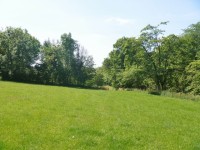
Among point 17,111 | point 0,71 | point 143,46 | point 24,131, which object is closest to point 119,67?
point 143,46

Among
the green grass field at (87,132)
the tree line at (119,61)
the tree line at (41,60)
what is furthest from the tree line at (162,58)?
the green grass field at (87,132)

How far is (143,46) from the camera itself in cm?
7331

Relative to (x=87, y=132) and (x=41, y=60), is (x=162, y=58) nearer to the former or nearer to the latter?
(x=41, y=60)

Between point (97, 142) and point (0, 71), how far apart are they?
81.3 metres

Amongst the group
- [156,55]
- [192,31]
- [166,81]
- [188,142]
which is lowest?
[188,142]

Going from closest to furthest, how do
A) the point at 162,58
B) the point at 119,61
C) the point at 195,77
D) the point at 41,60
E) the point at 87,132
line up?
the point at 87,132
the point at 195,77
the point at 162,58
the point at 119,61
the point at 41,60

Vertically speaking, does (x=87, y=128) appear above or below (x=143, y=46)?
below

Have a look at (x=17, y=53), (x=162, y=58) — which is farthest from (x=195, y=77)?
(x=17, y=53)

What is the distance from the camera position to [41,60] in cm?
10138

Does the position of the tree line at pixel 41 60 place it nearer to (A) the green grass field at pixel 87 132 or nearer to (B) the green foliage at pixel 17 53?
(B) the green foliage at pixel 17 53

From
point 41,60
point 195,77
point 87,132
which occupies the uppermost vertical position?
point 41,60

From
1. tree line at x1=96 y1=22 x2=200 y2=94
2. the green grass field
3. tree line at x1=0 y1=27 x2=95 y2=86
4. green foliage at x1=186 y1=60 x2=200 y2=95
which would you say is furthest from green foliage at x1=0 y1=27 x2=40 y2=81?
the green grass field

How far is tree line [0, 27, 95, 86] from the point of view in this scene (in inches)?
3613

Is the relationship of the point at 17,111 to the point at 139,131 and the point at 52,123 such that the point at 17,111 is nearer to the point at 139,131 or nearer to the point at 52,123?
the point at 52,123
